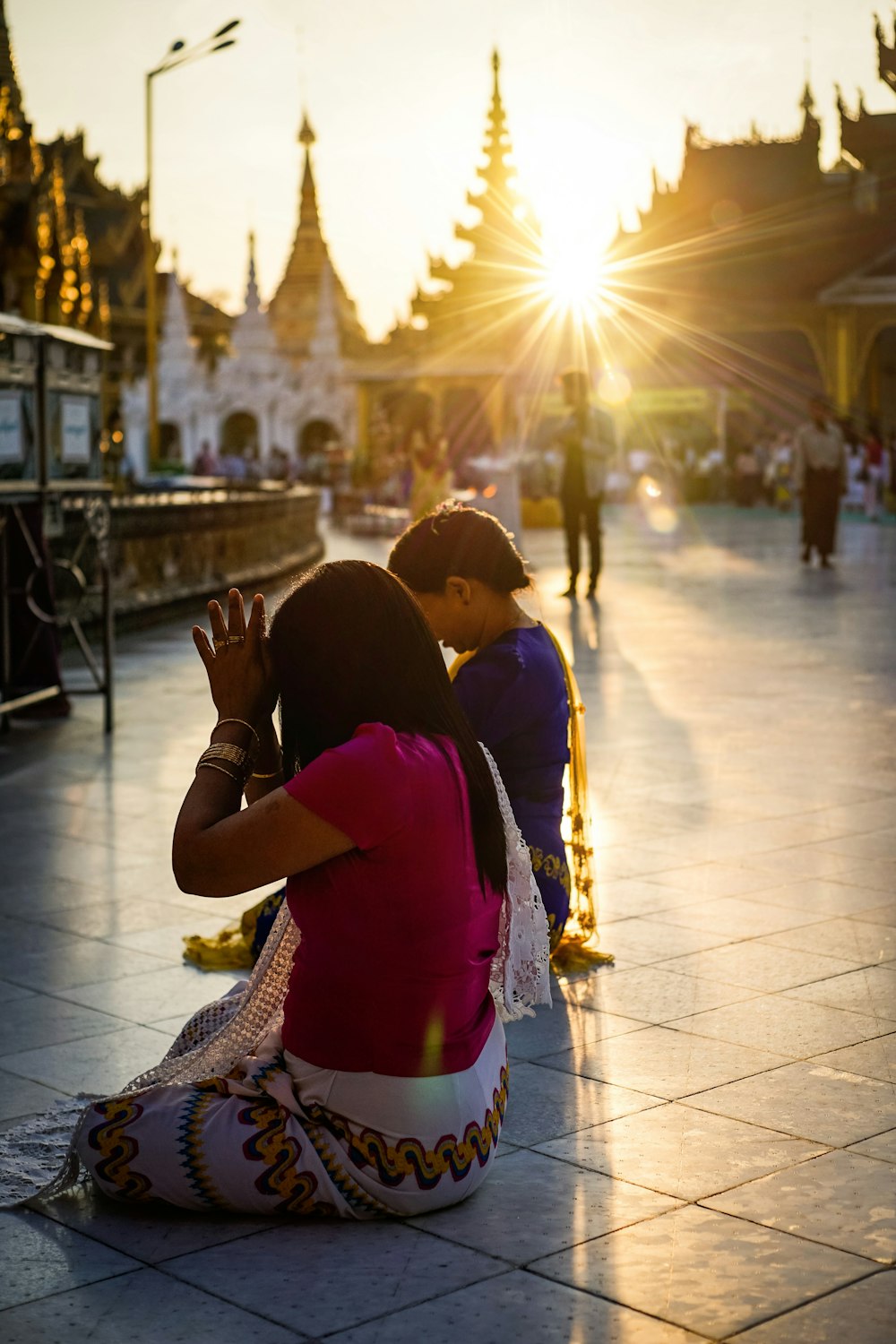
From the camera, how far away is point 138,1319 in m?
3.09

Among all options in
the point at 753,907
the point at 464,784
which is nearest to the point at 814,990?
the point at 753,907

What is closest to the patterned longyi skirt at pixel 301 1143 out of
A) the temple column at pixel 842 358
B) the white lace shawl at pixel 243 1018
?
the white lace shawl at pixel 243 1018

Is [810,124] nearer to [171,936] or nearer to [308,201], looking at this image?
[308,201]

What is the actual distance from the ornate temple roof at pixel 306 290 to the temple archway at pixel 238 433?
146 inches

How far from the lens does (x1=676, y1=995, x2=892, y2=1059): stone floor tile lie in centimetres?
459

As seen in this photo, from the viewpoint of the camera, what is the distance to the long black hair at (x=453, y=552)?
15.8 feet

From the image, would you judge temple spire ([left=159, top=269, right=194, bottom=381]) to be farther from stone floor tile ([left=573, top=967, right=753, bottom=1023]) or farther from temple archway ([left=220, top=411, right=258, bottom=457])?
stone floor tile ([left=573, top=967, right=753, bottom=1023])

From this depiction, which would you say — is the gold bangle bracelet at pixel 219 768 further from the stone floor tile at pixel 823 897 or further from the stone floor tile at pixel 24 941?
the stone floor tile at pixel 823 897

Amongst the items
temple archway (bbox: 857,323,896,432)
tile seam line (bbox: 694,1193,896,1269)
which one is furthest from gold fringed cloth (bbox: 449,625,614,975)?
temple archway (bbox: 857,323,896,432)

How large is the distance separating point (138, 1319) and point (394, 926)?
79cm

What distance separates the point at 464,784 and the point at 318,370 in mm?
74748

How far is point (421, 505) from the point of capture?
18.0 metres

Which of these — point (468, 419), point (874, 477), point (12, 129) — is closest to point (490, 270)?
point (468, 419)

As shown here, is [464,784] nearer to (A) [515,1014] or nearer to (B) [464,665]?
(A) [515,1014]
